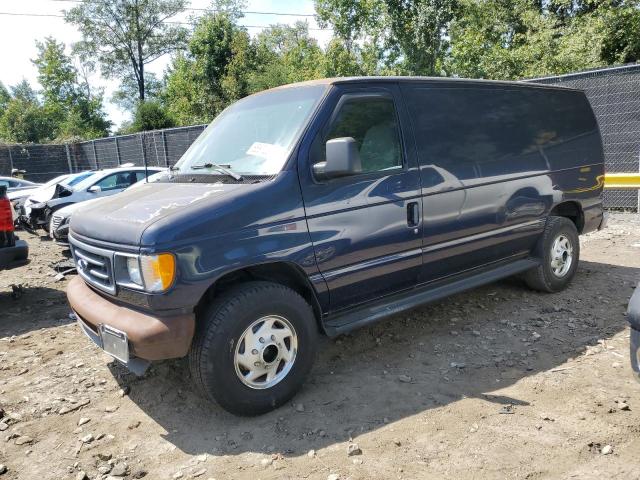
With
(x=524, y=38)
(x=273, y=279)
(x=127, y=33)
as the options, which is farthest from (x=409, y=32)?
(x=127, y=33)

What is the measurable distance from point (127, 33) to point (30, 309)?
152 ft

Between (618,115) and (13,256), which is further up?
(618,115)

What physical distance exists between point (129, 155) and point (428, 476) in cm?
2129

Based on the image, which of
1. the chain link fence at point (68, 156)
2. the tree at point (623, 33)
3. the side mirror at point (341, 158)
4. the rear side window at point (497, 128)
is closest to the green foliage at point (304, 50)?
the tree at point (623, 33)

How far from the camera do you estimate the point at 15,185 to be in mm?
14945

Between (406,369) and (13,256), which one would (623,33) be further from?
(13,256)

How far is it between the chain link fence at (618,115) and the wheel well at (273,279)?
26.2 feet

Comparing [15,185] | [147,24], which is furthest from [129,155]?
[147,24]

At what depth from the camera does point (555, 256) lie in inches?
214

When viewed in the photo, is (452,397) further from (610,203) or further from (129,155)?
(129,155)

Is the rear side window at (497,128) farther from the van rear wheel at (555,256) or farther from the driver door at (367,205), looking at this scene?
the van rear wheel at (555,256)

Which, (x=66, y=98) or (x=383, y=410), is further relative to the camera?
(x=66, y=98)

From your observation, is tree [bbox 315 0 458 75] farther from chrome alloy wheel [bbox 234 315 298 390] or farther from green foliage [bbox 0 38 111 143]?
green foliage [bbox 0 38 111 143]

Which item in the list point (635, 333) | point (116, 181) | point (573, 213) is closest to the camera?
point (635, 333)
